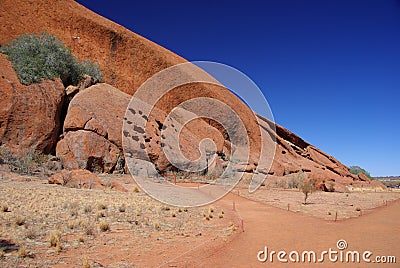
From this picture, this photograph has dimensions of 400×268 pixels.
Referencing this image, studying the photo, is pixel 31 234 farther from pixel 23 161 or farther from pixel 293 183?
pixel 293 183

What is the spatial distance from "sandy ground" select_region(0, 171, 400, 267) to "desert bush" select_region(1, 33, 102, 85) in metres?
10.7

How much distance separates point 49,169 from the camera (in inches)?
723

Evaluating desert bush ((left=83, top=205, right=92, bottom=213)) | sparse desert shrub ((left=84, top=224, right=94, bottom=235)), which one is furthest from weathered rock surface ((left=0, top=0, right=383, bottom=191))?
sparse desert shrub ((left=84, top=224, right=94, bottom=235))

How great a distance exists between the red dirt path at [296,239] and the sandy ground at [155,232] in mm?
21

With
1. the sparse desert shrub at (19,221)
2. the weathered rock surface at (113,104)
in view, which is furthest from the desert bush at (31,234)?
the weathered rock surface at (113,104)

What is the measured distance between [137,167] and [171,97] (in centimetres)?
1438

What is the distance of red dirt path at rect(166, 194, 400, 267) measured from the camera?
6.41 m

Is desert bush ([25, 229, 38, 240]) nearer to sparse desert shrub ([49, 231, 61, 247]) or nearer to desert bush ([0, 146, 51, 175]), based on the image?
sparse desert shrub ([49, 231, 61, 247])

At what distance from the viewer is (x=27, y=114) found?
19.0 metres

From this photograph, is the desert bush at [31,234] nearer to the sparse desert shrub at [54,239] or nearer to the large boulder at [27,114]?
the sparse desert shrub at [54,239]

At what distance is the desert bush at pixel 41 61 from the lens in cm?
2097

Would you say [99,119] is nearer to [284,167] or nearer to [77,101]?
[77,101]

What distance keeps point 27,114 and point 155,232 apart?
14477 mm

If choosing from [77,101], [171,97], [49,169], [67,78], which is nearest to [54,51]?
[67,78]
